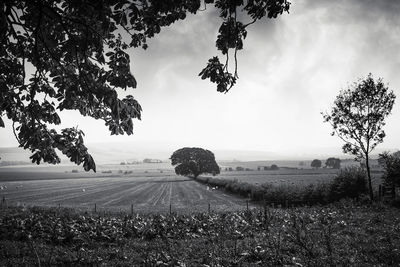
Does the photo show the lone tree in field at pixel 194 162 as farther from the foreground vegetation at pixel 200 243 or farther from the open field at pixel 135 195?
the foreground vegetation at pixel 200 243

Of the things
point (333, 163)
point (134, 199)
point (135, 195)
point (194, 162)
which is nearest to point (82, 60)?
point (134, 199)

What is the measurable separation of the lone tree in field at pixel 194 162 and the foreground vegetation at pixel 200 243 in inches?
3352

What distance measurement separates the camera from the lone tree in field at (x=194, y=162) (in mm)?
99375

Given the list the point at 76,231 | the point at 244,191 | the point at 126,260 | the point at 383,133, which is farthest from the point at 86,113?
the point at 244,191

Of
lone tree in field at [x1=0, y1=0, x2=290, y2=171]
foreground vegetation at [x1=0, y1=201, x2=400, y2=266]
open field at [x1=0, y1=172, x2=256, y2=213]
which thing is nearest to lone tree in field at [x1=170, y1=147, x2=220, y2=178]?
open field at [x1=0, y1=172, x2=256, y2=213]

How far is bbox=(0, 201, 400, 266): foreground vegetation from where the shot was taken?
7.14 metres

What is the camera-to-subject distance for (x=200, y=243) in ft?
32.4

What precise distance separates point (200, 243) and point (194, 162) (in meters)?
88.4

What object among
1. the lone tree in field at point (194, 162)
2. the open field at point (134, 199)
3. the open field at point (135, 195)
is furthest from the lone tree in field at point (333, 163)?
the open field at point (134, 199)

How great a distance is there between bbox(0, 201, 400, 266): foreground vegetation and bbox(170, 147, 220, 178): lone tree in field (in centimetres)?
8515

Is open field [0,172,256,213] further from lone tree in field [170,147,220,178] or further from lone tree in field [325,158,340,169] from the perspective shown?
lone tree in field [325,158,340,169]

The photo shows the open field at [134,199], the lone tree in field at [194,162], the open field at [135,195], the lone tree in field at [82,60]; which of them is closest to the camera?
the lone tree in field at [82,60]

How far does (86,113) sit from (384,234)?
1169 centimetres

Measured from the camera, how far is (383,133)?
2306 centimetres
